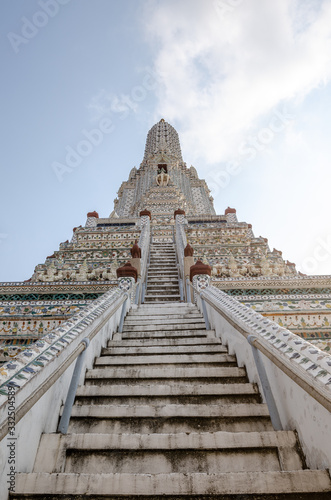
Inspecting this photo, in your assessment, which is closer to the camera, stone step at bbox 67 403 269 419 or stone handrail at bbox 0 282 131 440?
stone handrail at bbox 0 282 131 440

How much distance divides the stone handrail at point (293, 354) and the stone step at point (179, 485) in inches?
20.1

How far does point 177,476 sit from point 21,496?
92 cm

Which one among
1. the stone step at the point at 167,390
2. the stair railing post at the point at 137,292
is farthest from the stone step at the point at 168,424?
the stair railing post at the point at 137,292

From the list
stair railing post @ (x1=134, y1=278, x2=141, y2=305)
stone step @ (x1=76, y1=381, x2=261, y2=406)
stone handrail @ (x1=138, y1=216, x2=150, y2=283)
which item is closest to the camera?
stone step @ (x1=76, y1=381, x2=261, y2=406)

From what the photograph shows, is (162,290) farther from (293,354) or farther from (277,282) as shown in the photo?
(293,354)

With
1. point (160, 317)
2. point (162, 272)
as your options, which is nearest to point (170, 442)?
point (160, 317)

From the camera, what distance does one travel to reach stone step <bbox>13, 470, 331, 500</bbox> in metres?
1.84

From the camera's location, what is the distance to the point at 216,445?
2.27 meters

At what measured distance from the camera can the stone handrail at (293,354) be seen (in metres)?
1.88

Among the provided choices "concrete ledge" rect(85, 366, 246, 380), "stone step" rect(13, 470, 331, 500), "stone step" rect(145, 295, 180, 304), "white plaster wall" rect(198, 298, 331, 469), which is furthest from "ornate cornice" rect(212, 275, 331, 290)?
"stone step" rect(13, 470, 331, 500)

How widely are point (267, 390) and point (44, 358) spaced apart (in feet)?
5.88

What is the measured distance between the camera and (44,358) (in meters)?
2.39

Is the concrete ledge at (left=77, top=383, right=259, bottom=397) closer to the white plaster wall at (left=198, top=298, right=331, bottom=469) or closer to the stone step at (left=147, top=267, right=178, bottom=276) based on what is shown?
the white plaster wall at (left=198, top=298, right=331, bottom=469)

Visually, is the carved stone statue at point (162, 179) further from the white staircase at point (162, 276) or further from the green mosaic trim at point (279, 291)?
the green mosaic trim at point (279, 291)
